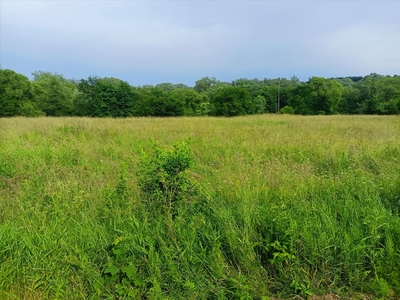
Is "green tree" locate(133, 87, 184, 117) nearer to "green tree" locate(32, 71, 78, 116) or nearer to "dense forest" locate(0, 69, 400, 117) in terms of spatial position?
"dense forest" locate(0, 69, 400, 117)

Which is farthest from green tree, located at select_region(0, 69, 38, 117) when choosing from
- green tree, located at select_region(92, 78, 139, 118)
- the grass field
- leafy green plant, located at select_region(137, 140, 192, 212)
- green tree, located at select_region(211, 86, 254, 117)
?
leafy green plant, located at select_region(137, 140, 192, 212)

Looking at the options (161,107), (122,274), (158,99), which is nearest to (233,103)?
(161,107)

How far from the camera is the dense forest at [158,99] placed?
37.2 meters

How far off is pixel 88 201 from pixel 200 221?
1582mm

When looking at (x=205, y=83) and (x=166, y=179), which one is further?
(x=205, y=83)

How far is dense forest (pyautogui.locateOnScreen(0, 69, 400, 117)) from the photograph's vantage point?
37.2 meters

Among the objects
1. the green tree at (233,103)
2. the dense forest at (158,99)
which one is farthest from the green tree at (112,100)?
the green tree at (233,103)

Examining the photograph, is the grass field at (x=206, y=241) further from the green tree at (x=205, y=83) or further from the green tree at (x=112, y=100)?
the green tree at (x=205, y=83)

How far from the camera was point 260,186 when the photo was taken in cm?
358

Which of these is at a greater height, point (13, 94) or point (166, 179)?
point (13, 94)

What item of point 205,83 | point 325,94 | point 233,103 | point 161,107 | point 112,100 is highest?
point 205,83

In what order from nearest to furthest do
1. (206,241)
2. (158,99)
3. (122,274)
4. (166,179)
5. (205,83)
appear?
(122,274) < (206,241) < (166,179) < (158,99) < (205,83)

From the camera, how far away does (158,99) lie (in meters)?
40.3

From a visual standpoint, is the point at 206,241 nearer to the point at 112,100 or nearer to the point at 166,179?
the point at 166,179
